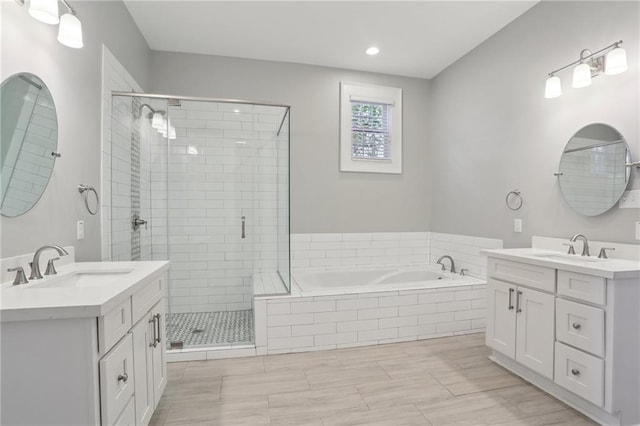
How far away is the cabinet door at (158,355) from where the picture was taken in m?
1.68

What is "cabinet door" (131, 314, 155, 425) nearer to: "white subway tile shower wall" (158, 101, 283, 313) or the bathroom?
the bathroom

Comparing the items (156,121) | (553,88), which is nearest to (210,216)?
(156,121)

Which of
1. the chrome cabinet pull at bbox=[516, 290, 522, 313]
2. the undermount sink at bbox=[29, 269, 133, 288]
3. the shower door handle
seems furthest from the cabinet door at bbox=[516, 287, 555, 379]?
the shower door handle

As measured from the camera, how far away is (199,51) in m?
3.40

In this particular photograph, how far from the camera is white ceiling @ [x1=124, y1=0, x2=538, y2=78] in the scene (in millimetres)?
2648

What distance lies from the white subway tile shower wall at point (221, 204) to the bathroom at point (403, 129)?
36cm

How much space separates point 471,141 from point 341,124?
1.47 m

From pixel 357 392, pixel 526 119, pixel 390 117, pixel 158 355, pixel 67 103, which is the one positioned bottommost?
pixel 357 392

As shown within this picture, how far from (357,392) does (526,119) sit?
2646mm

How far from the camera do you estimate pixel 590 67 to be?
2205 millimetres

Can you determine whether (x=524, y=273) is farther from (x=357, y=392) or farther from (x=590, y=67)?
(x=590, y=67)

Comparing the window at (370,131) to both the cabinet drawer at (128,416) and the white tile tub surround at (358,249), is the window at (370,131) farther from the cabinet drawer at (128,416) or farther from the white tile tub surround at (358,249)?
the cabinet drawer at (128,416)

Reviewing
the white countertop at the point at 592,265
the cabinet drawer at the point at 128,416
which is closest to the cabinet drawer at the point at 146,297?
the cabinet drawer at the point at 128,416

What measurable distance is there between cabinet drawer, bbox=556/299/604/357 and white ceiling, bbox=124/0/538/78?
2.44 meters
